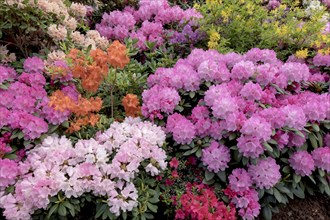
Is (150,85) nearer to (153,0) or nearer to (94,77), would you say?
(94,77)

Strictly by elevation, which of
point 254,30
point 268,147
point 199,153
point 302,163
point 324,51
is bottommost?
point 199,153

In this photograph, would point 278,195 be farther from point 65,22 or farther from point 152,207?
point 65,22

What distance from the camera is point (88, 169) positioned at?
2.42m

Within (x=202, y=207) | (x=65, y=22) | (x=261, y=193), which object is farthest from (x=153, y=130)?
(x=65, y=22)

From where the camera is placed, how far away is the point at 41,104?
9.12 ft

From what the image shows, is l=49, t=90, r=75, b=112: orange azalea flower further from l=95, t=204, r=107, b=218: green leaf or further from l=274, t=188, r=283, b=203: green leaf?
l=274, t=188, r=283, b=203: green leaf

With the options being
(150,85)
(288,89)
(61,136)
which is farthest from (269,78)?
(61,136)

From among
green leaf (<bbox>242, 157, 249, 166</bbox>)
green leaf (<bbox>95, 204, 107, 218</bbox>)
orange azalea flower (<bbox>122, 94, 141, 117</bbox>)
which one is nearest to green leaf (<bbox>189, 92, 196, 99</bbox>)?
orange azalea flower (<bbox>122, 94, 141, 117</bbox>)

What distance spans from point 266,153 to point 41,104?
5.25ft

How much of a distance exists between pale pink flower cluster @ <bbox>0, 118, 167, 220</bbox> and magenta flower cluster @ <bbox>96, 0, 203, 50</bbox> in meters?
1.48

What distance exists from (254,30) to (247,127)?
1486 mm

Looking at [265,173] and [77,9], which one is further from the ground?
A: [77,9]

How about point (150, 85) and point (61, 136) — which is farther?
point (150, 85)

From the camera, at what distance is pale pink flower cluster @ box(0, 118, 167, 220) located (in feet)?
7.70
